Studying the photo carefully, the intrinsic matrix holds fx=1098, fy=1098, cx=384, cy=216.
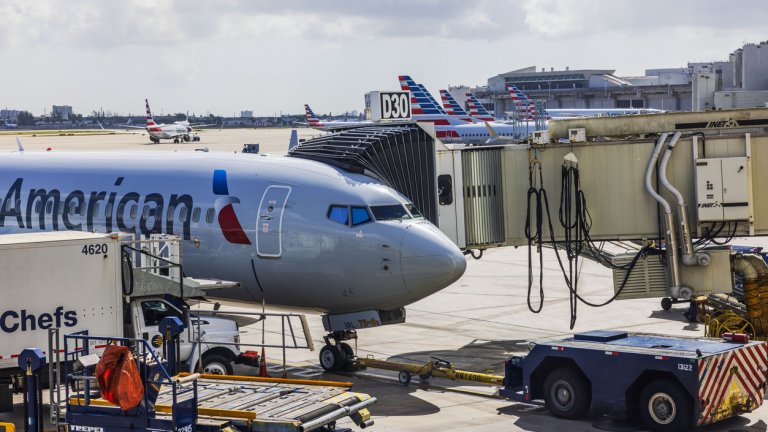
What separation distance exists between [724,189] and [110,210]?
14229 mm

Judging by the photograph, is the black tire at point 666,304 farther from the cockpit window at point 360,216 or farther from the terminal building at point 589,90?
the terminal building at point 589,90

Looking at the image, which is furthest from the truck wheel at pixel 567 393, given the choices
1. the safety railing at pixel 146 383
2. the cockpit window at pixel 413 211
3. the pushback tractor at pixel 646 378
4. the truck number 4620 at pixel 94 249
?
the truck number 4620 at pixel 94 249

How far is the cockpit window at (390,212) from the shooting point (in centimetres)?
2302

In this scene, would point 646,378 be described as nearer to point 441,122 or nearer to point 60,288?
point 60,288

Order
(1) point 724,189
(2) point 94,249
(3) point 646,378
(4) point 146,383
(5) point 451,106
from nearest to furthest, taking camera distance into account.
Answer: (4) point 146,383 → (2) point 94,249 → (3) point 646,378 → (1) point 724,189 → (5) point 451,106

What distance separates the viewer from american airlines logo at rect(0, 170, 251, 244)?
963 inches

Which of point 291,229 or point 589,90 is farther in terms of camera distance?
point 589,90

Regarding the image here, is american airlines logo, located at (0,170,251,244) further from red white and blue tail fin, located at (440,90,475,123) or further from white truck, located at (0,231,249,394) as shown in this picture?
red white and blue tail fin, located at (440,90,475,123)

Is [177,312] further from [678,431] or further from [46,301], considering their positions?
[678,431]

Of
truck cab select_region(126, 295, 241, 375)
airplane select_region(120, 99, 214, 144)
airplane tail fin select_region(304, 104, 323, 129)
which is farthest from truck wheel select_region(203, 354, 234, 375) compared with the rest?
airplane select_region(120, 99, 214, 144)

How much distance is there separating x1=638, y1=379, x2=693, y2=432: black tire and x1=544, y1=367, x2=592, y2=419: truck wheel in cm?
114

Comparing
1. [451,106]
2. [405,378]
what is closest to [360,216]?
[405,378]

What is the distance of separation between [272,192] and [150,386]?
10236 millimetres

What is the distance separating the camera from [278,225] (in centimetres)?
2348
